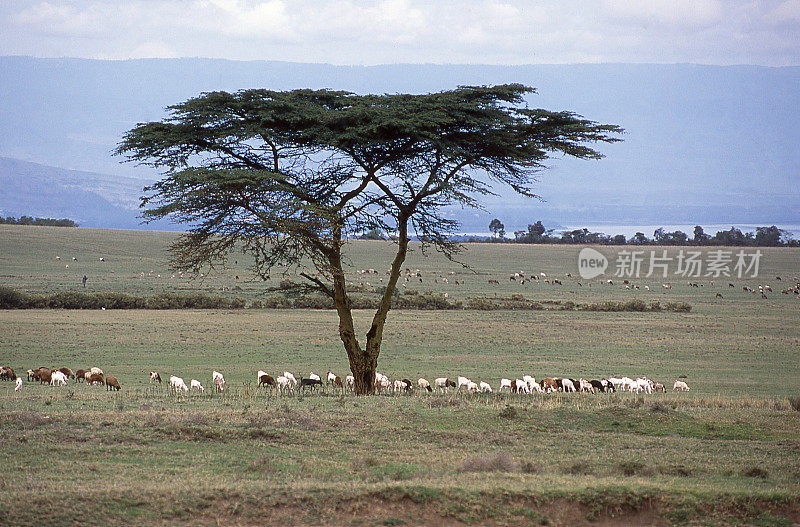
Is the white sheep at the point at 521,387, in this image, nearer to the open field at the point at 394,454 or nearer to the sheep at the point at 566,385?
the sheep at the point at 566,385

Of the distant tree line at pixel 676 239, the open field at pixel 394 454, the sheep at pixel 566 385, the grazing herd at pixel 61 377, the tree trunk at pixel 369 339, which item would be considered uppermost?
the distant tree line at pixel 676 239

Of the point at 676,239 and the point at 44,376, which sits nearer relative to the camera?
the point at 44,376

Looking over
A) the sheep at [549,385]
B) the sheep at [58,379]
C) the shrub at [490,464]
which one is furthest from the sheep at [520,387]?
the sheep at [58,379]

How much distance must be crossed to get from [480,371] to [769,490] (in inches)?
844

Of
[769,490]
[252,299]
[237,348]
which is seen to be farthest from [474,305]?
[769,490]

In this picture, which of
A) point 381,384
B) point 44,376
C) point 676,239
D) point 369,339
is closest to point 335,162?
point 369,339

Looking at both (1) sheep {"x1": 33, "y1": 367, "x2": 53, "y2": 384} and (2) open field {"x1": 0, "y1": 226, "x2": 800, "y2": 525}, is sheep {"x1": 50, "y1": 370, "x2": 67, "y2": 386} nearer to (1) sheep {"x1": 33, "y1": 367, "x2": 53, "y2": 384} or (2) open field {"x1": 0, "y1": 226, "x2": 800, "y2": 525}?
(1) sheep {"x1": 33, "y1": 367, "x2": 53, "y2": 384}

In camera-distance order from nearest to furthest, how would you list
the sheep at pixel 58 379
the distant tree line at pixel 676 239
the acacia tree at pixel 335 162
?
the acacia tree at pixel 335 162 → the sheep at pixel 58 379 → the distant tree line at pixel 676 239

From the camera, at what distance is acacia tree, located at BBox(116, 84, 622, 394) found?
700 inches

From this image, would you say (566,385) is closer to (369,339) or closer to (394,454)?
(369,339)

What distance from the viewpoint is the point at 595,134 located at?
19531 millimetres

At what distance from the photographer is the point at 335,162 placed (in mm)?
20453

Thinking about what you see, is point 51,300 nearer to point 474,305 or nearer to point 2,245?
point 474,305

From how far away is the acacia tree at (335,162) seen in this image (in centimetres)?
1778
